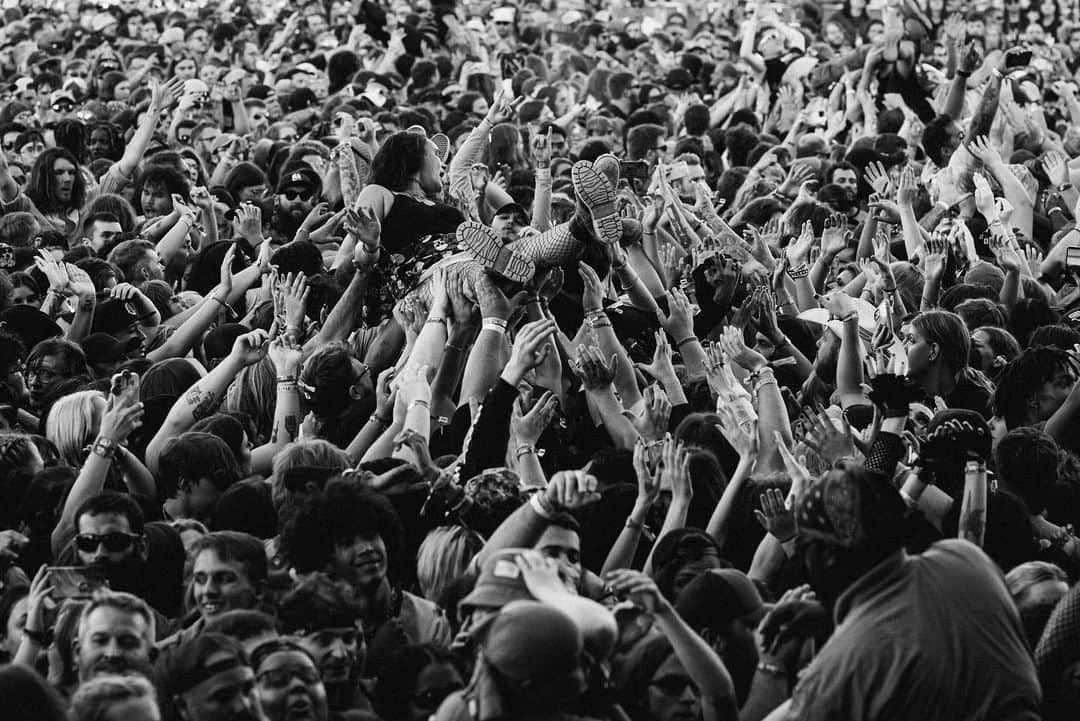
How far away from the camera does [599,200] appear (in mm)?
6848

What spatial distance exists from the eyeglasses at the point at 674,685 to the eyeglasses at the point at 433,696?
20.7 inches

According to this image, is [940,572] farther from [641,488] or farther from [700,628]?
[641,488]

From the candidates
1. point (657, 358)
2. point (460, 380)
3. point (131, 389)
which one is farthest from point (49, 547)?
point (657, 358)

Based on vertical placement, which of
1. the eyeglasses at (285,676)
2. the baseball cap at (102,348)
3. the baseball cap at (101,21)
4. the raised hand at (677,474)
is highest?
the eyeglasses at (285,676)

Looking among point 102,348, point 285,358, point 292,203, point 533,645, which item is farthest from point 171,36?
point 533,645

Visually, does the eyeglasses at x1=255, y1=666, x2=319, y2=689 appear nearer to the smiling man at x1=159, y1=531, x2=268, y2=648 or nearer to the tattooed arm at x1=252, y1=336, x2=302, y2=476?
the smiling man at x1=159, y1=531, x2=268, y2=648

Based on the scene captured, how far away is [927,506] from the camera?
5762 millimetres

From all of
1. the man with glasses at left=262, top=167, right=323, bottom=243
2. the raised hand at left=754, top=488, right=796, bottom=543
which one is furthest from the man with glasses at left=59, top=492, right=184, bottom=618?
the man with glasses at left=262, top=167, right=323, bottom=243

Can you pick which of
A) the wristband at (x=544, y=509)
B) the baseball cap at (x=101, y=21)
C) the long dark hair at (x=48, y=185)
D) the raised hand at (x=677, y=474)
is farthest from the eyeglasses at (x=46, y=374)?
the baseball cap at (x=101, y=21)

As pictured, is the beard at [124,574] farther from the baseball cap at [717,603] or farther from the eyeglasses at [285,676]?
the baseball cap at [717,603]

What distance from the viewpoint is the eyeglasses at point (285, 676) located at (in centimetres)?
446

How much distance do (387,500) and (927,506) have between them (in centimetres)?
174

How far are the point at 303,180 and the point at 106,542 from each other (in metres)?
4.86

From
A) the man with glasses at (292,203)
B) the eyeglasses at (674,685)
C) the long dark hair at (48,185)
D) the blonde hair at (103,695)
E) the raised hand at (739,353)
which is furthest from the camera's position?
the long dark hair at (48,185)
